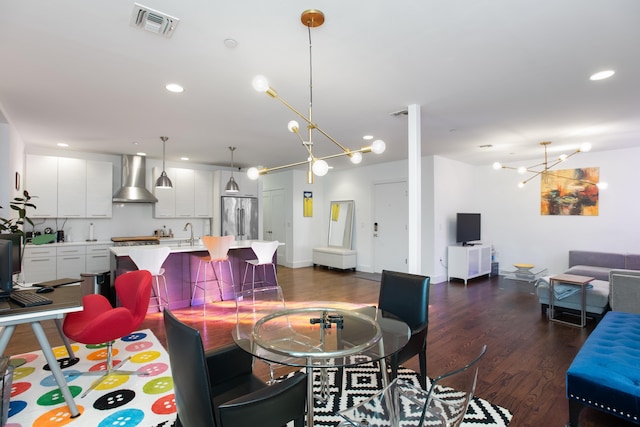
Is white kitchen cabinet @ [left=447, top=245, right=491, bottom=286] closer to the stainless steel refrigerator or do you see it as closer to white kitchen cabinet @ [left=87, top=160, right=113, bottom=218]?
the stainless steel refrigerator

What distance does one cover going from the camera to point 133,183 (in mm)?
6043

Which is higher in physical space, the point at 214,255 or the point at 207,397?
the point at 214,255

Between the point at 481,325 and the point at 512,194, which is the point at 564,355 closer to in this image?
the point at 481,325

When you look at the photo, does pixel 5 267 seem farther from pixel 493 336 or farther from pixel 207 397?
pixel 493 336

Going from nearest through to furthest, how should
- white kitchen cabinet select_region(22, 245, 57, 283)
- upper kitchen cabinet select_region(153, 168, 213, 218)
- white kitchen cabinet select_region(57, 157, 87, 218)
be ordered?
white kitchen cabinet select_region(22, 245, 57, 283) < white kitchen cabinet select_region(57, 157, 87, 218) < upper kitchen cabinet select_region(153, 168, 213, 218)

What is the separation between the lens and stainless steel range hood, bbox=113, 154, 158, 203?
5.85 m

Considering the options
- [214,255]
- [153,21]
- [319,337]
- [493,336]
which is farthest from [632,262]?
[153,21]

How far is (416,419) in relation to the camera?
1540 millimetres

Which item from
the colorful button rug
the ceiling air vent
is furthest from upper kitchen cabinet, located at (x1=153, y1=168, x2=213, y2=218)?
the ceiling air vent

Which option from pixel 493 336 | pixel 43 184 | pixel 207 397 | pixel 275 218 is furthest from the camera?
pixel 275 218

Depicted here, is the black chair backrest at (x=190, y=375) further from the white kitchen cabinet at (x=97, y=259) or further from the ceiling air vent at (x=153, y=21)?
the white kitchen cabinet at (x=97, y=259)

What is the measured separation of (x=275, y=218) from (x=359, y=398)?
21.9 feet

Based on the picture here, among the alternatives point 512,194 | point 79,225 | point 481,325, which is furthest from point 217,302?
point 512,194

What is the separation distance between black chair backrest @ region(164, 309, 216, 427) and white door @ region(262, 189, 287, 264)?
699 centimetres
